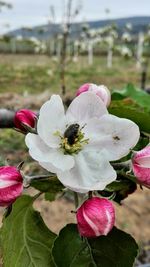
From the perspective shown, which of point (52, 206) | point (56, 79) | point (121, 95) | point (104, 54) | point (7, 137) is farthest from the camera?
point (104, 54)

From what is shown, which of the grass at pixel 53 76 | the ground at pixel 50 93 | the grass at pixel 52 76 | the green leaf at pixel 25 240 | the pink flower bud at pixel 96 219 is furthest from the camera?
the grass at pixel 53 76

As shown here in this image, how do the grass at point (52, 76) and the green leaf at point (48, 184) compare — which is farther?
the grass at point (52, 76)

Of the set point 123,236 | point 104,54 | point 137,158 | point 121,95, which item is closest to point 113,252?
point 123,236

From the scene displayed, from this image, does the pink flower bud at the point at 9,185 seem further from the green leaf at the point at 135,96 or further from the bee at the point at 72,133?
the green leaf at the point at 135,96

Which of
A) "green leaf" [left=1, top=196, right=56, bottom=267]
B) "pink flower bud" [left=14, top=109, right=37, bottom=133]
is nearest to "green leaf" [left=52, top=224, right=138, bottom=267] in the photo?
"green leaf" [left=1, top=196, right=56, bottom=267]

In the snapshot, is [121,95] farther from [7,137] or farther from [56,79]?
[56,79]

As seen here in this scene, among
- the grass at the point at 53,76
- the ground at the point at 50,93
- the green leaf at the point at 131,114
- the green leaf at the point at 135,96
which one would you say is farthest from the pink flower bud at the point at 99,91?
the grass at the point at 53,76

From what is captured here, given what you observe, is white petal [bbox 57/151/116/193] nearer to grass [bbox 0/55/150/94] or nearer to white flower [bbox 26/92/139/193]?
white flower [bbox 26/92/139/193]
